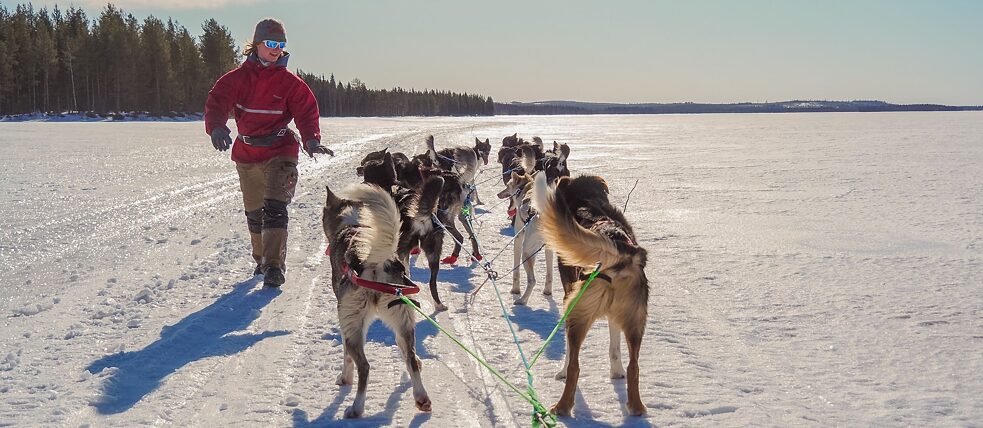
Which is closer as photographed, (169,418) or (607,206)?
(169,418)

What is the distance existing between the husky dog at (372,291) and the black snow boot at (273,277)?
2.29 m

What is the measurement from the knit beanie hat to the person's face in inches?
2.0

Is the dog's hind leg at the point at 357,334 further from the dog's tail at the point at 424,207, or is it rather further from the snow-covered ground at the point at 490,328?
the dog's tail at the point at 424,207

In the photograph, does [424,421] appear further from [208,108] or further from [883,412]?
[208,108]

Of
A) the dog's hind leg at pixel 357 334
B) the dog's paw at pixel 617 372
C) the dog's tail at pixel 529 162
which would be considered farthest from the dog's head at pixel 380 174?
the dog's paw at pixel 617 372

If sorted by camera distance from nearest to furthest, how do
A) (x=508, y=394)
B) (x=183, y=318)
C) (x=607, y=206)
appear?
(x=508, y=394), (x=607, y=206), (x=183, y=318)

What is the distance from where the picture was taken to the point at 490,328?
4578mm

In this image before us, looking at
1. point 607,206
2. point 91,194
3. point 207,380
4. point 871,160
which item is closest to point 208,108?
point 207,380

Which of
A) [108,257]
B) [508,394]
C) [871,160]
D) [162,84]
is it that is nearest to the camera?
[508,394]

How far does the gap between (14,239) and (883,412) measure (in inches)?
303

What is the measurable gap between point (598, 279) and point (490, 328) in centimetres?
168

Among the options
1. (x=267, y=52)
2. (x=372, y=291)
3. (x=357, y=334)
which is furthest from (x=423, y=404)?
(x=267, y=52)

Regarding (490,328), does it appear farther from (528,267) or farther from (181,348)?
(181,348)

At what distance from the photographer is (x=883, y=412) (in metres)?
3.17
